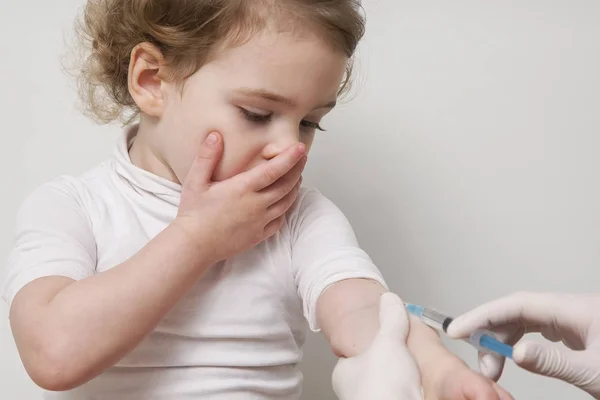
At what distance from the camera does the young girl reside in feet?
2.78

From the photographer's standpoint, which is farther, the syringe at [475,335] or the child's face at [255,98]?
the child's face at [255,98]

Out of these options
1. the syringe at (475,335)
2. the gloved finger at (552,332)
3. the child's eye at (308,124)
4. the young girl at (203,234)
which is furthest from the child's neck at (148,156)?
the gloved finger at (552,332)

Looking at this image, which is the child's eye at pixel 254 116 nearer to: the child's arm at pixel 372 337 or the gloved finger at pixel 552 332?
the child's arm at pixel 372 337

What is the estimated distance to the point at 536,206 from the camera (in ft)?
4.66

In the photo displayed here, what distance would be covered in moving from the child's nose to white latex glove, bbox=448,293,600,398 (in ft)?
1.10

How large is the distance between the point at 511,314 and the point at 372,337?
0.16 m

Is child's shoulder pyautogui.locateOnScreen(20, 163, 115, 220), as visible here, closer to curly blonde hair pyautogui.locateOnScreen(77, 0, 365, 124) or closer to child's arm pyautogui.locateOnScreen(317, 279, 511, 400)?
curly blonde hair pyautogui.locateOnScreen(77, 0, 365, 124)

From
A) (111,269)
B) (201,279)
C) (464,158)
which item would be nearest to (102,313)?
(111,269)

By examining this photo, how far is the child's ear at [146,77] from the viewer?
101 cm

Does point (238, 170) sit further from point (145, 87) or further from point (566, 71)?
point (566, 71)

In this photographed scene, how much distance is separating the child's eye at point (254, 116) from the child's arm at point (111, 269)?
5 centimetres

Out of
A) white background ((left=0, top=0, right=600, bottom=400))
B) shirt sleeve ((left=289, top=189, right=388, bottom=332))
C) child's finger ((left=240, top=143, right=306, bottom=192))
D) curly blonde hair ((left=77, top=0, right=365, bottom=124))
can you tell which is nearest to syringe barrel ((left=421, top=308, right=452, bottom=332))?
shirt sleeve ((left=289, top=189, right=388, bottom=332))

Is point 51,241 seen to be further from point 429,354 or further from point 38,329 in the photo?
point 429,354

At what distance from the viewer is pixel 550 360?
28.2 inches
